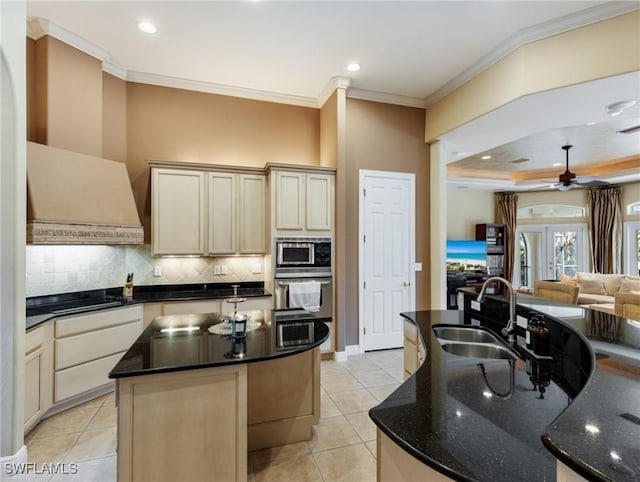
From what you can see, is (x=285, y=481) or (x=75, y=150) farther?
(x=75, y=150)

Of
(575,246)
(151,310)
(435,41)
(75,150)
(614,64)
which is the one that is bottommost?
(151,310)

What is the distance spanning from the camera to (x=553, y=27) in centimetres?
287

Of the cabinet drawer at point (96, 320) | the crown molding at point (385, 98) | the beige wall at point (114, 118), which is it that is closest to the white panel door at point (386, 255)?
the crown molding at point (385, 98)

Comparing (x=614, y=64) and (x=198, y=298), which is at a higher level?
(x=614, y=64)

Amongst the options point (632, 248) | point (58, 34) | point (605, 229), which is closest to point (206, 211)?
point (58, 34)

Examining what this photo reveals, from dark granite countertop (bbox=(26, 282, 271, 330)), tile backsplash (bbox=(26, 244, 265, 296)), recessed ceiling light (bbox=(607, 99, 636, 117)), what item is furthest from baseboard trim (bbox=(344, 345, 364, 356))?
recessed ceiling light (bbox=(607, 99, 636, 117))

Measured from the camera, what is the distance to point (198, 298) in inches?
140

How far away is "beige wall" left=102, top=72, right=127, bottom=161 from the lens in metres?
3.65

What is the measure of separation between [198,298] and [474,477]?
10.8ft

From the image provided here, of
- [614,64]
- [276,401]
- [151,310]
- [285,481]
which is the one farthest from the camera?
[151,310]

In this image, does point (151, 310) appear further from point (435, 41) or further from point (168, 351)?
point (435, 41)

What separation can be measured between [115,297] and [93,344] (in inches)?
26.9

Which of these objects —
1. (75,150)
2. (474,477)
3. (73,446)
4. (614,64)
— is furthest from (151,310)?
(614,64)

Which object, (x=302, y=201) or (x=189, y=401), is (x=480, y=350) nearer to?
(x=189, y=401)
